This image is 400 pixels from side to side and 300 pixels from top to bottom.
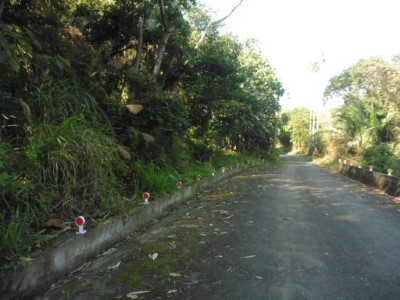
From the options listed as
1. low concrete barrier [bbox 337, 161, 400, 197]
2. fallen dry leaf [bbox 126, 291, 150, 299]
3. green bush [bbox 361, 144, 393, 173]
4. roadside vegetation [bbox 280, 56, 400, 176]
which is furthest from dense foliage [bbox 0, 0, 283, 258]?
roadside vegetation [bbox 280, 56, 400, 176]

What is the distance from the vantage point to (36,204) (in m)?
4.32

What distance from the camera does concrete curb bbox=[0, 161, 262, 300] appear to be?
3.15 metres

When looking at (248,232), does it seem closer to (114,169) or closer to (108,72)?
(114,169)

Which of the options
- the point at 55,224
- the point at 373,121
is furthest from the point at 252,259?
the point at 373,121

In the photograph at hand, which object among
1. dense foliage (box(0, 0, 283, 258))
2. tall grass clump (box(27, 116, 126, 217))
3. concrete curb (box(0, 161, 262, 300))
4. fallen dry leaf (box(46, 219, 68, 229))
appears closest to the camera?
concrete curb (box(0, 161, 262, 300))

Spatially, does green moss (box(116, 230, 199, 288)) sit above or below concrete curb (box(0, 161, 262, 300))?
below

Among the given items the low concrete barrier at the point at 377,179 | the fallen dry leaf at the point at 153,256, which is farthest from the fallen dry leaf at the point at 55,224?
the low concrete barrier at the point at 377,179

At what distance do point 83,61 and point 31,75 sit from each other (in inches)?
107

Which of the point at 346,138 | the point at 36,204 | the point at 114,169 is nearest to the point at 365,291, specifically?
the point at 36,204

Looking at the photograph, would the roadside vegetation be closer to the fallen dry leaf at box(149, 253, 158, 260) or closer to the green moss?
the green moss

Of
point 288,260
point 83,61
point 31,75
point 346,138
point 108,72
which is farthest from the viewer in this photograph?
point 346,138

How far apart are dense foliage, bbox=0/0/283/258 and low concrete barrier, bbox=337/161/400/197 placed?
688cm

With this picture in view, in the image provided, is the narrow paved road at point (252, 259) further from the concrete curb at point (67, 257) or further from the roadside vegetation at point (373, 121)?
the roadside vegetation at point (373, 121)

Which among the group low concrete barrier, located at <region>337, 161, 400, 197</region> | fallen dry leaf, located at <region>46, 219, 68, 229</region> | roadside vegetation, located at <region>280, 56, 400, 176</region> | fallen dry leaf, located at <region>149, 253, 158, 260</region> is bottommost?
fallen dry leaf, located at <region>149, 253, 158, 260</region>
